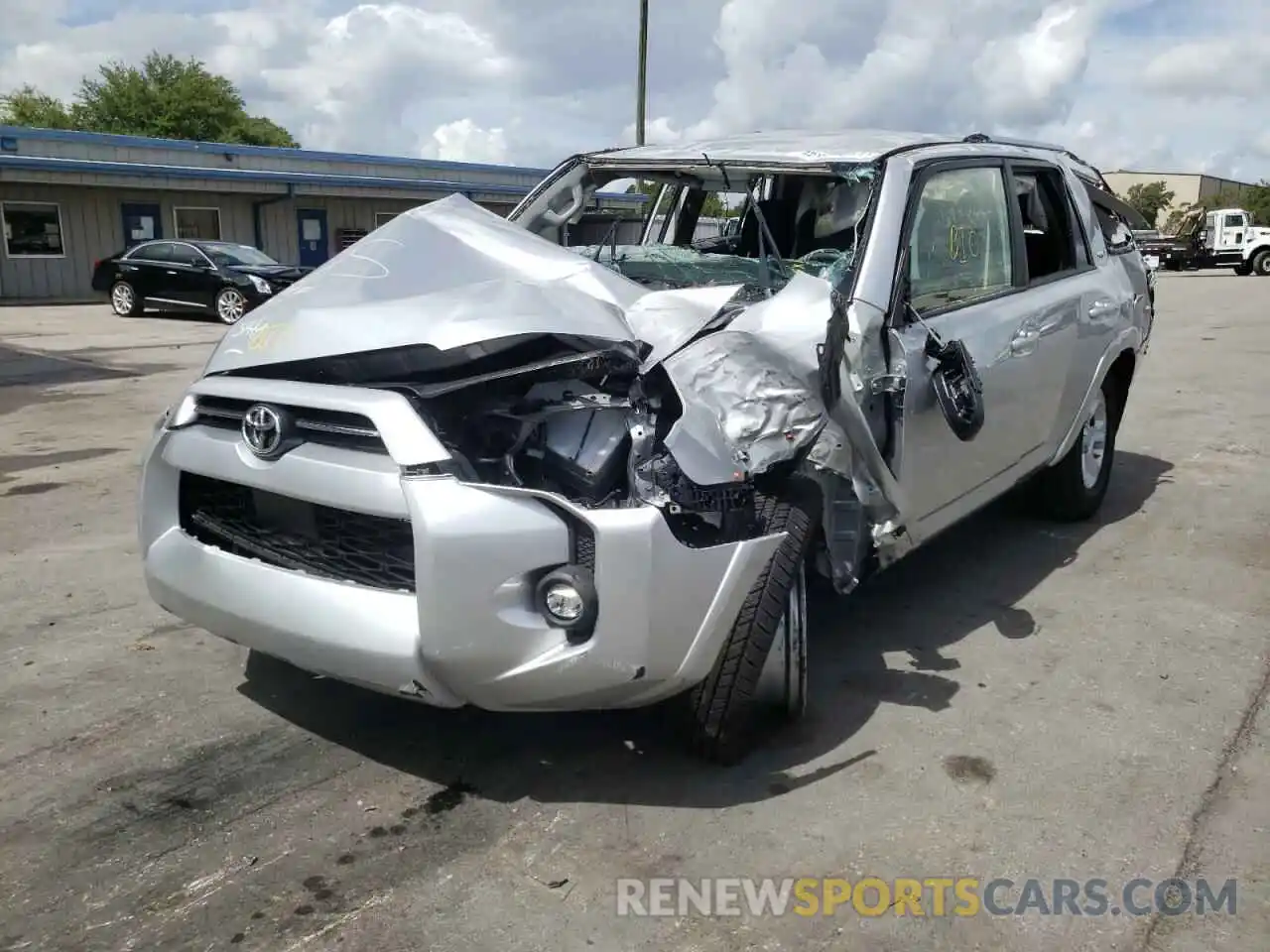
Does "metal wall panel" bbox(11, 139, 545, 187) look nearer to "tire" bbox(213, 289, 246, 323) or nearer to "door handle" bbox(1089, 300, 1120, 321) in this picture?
"tire" bbox(213, 289, 246, 323)

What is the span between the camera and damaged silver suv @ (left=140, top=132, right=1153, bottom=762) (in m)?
2.69

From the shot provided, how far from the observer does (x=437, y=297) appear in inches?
127

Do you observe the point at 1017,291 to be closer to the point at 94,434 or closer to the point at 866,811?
the point at 866,811

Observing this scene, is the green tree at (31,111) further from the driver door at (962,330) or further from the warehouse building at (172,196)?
the driver door at (962,330)

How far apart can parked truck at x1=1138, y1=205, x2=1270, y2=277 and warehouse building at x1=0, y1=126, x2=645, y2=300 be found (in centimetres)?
2363

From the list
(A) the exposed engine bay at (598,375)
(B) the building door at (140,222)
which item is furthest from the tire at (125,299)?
(A) the exposed engine bay at (598,375)

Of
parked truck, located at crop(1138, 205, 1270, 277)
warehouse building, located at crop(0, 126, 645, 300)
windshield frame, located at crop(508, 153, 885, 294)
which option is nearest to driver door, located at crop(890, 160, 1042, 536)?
windshield frame, located at crop(508, 153, 885, 294)

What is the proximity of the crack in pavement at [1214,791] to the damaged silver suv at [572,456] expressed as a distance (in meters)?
1.11

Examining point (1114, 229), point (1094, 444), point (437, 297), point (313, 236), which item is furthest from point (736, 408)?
point (313, 236)

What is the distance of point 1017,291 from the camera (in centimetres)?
455

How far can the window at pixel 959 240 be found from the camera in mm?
3918

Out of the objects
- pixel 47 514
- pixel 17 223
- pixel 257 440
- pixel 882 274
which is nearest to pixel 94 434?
pixel 47 514

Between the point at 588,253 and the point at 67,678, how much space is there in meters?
2.61

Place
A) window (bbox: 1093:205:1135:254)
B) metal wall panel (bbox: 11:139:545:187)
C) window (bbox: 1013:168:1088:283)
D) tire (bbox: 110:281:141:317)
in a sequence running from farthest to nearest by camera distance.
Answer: metal wall panel (bbox: 11:139:545:187)
tire (bbox: 110:281:141:317)
window (bbox: 1093:205:1135:254)
window (bbox: 1013:168:1088:283)
